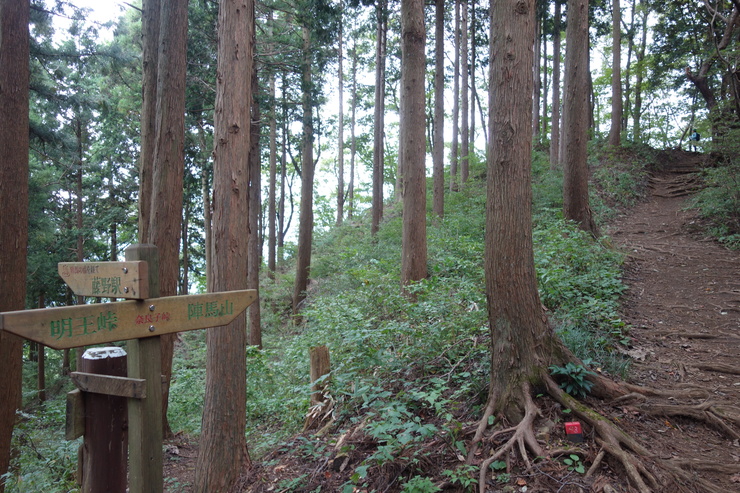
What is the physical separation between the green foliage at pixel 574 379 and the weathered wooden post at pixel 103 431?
3.67m

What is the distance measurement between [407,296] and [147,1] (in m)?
6.43

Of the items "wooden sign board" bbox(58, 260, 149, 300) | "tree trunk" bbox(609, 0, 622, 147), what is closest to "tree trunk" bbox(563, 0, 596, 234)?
"wooden sign board" bbox(58, 260, 149, 300)

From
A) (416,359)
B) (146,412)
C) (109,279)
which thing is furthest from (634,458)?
(109,279)

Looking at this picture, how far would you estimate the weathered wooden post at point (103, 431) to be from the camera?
2889mm

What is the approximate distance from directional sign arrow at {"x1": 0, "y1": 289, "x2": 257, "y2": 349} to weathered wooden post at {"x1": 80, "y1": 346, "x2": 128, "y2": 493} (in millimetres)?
547

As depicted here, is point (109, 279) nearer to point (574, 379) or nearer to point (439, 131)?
point (574, 379)

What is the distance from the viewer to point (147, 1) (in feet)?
23.4

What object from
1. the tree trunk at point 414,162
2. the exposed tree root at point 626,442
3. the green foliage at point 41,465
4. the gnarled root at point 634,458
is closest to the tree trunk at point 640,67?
the tree trunk at point 414,162

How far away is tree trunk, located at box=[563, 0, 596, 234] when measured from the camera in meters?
9.84

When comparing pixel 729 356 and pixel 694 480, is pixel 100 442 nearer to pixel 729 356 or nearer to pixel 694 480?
pixel 694 480

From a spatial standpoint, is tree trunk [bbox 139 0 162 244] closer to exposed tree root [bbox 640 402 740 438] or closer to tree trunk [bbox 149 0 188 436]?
tree trunk [bbox 149 0 188 436]

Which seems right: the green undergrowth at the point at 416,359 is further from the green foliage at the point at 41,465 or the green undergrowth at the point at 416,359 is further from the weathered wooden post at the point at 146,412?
the weathered wooden post at the point at 146,412

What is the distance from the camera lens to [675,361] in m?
5.37

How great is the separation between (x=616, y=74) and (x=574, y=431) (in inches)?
744
